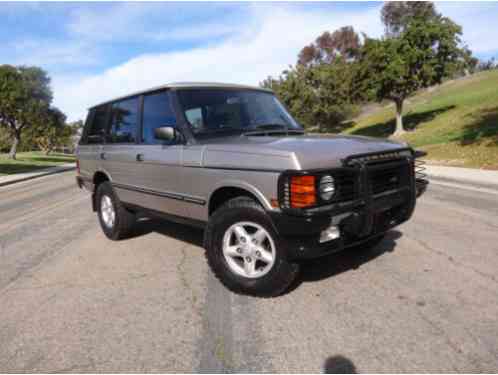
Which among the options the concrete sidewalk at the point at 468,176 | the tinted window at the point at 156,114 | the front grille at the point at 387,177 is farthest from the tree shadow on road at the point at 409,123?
the tinted window at the point at 156,114

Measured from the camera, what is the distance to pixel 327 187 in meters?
3.01

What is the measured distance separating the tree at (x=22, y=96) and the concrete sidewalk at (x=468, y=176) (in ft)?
96.3

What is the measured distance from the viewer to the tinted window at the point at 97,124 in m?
5.50

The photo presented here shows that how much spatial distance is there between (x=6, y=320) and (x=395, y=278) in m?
3.60

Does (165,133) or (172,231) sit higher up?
(165,133)

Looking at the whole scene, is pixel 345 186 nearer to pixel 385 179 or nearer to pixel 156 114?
pixel 385 179

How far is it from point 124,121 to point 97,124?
100 cm

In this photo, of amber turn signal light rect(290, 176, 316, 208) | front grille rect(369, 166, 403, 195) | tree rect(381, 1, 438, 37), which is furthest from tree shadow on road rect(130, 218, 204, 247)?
tree rect(381, 1, 438, 37)

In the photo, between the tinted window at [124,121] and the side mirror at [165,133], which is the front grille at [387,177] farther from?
the tinted window at [124,121]

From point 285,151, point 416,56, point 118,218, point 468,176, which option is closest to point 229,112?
point 285,151

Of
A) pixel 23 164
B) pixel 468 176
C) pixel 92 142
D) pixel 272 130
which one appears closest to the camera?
pixel 272 130

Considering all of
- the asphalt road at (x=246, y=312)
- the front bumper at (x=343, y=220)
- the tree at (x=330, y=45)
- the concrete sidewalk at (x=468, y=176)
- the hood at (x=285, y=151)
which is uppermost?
the tree at (x=330, y=45)

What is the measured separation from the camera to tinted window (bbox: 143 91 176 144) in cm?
413

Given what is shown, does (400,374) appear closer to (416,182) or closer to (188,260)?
(416,182)
